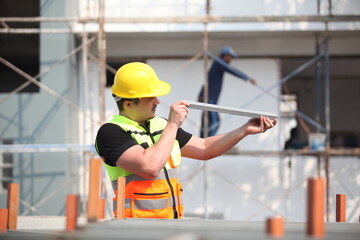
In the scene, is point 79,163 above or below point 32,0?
below

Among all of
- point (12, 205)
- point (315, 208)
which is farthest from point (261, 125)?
point (315, 208)

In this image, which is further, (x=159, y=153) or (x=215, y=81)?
(x=215, y=81)

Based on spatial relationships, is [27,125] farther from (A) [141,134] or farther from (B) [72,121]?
(A) [141,134]

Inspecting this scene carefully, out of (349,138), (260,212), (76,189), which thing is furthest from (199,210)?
(349,138)

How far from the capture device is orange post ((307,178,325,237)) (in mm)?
2023

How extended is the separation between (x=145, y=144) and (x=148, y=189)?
0.26m

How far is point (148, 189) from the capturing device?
3.44m

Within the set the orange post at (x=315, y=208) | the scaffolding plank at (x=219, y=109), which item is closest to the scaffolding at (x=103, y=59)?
the scaffolding plank at (x=219, y=109)

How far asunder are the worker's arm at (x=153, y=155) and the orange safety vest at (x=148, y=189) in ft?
0.48

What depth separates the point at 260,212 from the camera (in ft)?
36.2

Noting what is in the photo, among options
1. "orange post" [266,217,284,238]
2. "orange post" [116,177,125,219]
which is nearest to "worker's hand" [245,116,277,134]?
"orange post" [116,177,125,219]

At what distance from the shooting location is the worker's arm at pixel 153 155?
326 cm

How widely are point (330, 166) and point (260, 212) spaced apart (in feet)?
4.70

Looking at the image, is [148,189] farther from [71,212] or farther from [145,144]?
[71,212]
